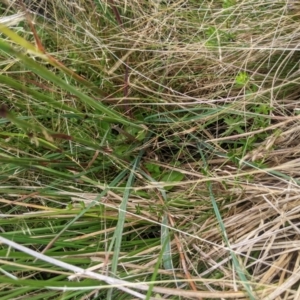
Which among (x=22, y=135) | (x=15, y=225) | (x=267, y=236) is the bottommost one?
(x=267, y=236)

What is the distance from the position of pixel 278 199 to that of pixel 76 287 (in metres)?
0.42

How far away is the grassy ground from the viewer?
0.90 metres

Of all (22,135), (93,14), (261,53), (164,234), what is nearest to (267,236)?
(164,234)

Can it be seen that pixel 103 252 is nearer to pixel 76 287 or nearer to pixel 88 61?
pixel 76 287

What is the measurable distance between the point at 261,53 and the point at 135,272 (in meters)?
0.58

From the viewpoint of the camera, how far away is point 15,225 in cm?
103

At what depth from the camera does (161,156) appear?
1128mm

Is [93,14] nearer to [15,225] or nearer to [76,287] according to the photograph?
[15,225]

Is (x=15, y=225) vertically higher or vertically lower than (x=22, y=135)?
lower

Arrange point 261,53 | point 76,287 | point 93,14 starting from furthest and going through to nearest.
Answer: point 93,14 < point 261,53 < point 76,287

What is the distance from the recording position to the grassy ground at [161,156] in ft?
2.97

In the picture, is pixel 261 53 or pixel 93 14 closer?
pixel 261 53

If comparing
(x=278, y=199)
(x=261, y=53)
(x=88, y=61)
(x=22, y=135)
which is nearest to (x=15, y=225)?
(x=22, y=135)

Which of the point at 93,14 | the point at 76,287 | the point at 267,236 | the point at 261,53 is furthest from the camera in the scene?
the point at 93,14
